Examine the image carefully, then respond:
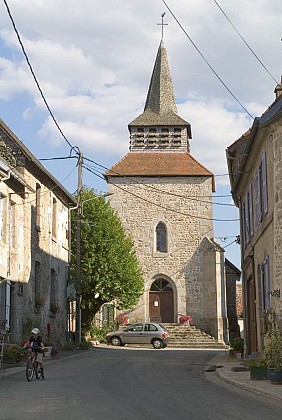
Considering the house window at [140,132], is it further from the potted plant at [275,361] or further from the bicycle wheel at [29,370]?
the potted plant at [275,361]

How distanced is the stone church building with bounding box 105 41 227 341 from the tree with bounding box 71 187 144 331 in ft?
17.5

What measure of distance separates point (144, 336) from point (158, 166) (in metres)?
12.9

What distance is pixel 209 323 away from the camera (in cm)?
3962

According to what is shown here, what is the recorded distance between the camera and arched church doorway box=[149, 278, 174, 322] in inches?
1606

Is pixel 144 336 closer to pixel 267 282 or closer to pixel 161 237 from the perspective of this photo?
pixel 161 237

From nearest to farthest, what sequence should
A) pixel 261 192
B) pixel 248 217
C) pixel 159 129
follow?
1. pixel 261 192
2. pixel 248 217
3. pixel 159 129

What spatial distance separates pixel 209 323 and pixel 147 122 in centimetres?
1341

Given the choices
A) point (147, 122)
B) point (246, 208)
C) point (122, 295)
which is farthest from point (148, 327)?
point (147, 122)

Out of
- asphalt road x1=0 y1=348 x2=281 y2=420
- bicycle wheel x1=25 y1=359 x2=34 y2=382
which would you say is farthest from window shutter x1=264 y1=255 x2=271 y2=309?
bicycle wheel x1=25 y1=359 x2=34 y2=382

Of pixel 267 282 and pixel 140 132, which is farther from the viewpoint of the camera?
pixel 140 132

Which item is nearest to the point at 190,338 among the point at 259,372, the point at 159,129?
the point at 159,129

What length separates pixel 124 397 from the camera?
35.6ft

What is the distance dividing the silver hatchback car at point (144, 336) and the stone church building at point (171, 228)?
6729mm

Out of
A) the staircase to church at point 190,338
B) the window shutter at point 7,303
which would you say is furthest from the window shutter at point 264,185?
the staircase to church at point 190,338
